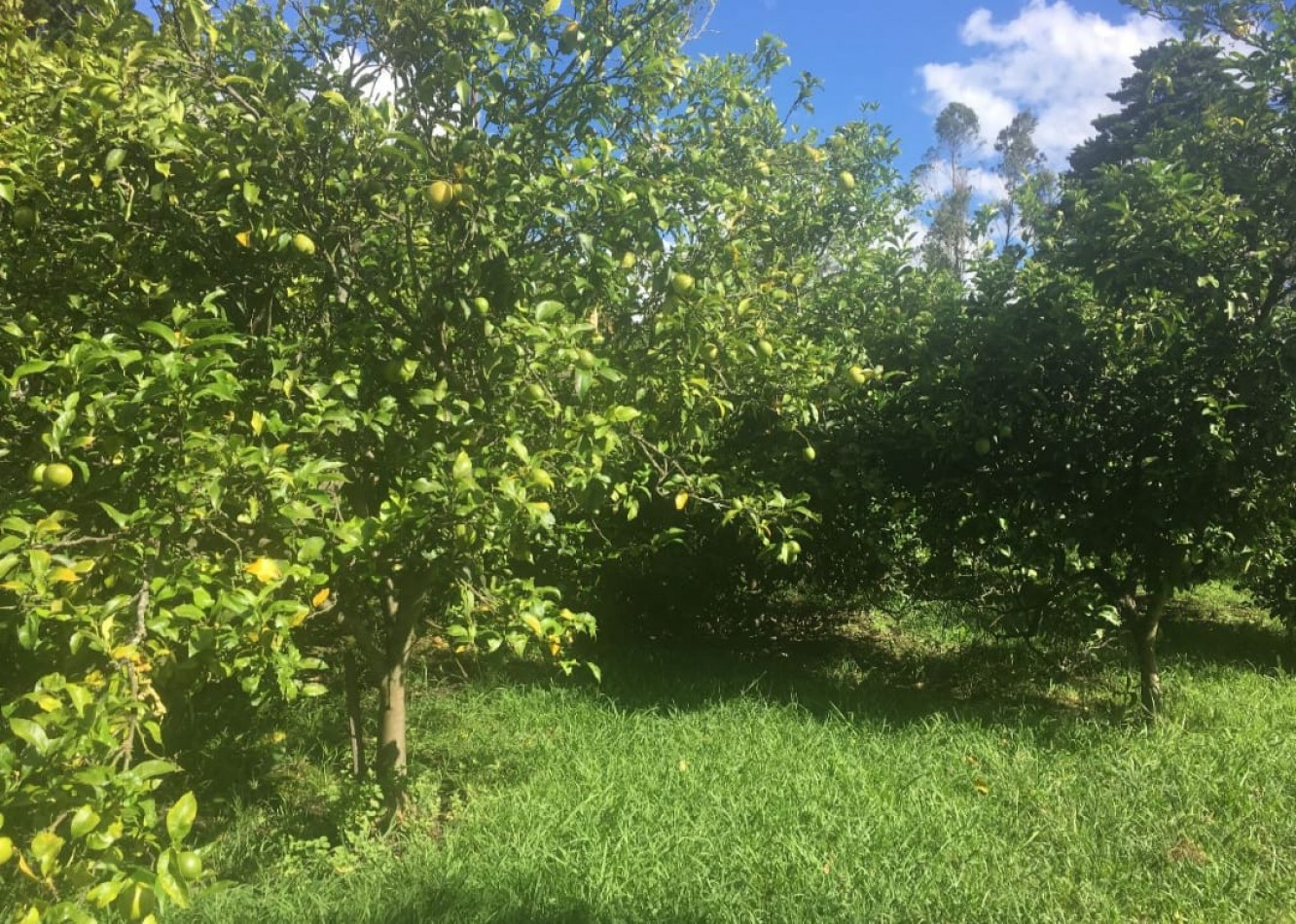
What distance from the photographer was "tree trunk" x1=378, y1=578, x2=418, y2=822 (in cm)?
291

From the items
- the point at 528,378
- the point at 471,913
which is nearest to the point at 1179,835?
the point at 471,913

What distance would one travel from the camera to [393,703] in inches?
117

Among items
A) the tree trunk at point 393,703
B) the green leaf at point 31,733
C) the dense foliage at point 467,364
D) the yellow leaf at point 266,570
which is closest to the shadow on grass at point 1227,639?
the dense foliage at point 467,364

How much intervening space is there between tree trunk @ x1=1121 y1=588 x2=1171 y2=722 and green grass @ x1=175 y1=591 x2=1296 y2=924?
16 cm

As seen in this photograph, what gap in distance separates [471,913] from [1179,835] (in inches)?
93.7

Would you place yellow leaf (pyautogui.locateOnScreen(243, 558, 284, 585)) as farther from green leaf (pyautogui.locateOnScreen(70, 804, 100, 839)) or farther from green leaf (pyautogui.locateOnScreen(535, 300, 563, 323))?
green leaf (pyautogui.locateOnScreen(535, 300, 563, 323))

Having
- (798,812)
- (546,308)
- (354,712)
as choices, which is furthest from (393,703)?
(546,308)

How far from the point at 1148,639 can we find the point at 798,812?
93.2 inches

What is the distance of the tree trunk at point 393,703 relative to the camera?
2906 mm

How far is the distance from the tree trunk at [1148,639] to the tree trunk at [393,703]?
11.5 ft

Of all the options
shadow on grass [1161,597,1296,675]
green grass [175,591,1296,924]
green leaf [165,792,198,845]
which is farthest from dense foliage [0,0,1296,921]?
shadow on grass [1161,597,1296,675]

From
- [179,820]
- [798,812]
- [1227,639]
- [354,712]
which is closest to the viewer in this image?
[179,820]

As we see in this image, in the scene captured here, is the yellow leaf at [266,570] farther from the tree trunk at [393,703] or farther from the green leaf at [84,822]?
the tree trunk at [393,703]

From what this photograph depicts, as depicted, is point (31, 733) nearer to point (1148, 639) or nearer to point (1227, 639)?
point (1148, 639)
